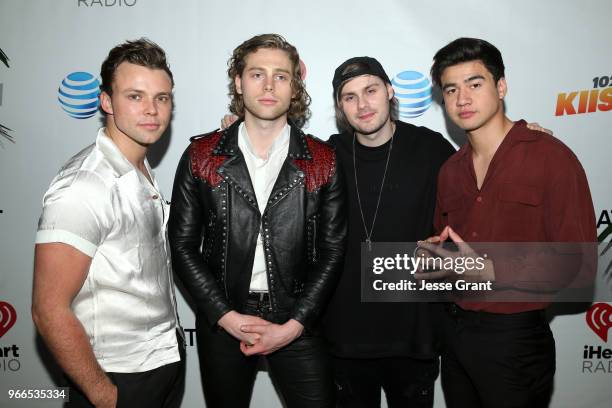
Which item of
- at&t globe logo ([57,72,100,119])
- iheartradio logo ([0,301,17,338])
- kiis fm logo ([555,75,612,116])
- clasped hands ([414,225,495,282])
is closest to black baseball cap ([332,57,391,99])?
clasped hands ([414,225,495,282])

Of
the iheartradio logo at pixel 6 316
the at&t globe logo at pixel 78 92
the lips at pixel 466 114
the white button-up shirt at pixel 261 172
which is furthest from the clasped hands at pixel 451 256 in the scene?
the iheartradio logo at pixel 6 316

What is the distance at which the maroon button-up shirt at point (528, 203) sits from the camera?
194 cm

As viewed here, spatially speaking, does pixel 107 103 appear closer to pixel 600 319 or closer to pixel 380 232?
pixel 380 232

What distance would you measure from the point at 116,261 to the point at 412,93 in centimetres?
228

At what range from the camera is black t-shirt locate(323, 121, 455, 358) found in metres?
2.35

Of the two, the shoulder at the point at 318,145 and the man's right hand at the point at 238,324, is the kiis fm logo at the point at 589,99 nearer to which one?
the shoulder at the point at 318,145

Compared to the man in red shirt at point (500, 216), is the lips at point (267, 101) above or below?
above

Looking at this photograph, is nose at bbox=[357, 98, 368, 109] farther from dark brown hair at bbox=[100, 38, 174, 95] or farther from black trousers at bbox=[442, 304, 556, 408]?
black trousers at bbox=[442, 304, 556, 408]

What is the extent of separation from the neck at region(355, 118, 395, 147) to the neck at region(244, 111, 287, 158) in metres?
0.47

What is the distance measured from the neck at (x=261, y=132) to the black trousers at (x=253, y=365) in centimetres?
77

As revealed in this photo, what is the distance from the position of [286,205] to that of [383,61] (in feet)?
4.90

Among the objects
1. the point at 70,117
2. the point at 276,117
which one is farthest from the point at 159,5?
the point at 276,117

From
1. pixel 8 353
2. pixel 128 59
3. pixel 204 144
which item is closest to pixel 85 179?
pixel 128 59

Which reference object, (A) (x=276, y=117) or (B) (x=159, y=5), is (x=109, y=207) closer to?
(A) (x=276, y=117)
